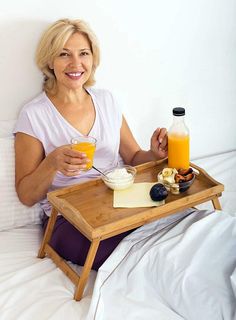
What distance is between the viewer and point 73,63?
1.53 meters

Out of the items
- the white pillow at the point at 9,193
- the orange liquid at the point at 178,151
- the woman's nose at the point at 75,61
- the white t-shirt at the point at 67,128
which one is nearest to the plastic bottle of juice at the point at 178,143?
the orange liquid at the point at 178,151

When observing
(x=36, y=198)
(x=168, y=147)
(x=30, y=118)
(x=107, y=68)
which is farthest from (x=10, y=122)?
(x=168, y=147)

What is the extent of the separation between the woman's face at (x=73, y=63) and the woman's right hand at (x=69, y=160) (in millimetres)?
301

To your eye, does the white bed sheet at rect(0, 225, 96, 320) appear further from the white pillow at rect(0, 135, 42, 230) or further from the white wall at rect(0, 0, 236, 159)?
the white wall at rect(0, 0, 236, 159)

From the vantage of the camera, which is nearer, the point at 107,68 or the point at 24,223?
the point at 24,223

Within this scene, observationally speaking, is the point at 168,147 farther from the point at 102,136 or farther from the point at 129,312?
the point at 129,312

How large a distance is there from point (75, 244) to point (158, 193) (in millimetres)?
311

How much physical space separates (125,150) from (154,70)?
1.24 feet

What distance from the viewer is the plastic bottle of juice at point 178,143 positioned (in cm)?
147

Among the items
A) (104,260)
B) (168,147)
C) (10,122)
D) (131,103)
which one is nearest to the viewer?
(104,260)

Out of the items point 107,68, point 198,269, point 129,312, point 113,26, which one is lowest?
point 129,312

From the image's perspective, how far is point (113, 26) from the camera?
1744mm

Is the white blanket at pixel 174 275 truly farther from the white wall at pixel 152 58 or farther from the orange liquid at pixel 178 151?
the white wall at pixel 152 58

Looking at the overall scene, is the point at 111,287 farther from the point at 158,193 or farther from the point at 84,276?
the point at 158,193
